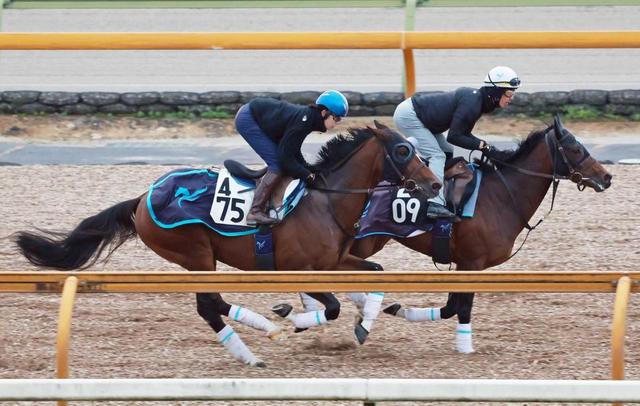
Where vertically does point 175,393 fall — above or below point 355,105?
above

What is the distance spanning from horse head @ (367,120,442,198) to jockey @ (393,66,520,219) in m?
0.45

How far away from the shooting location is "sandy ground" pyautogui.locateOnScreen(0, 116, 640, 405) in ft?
27.5

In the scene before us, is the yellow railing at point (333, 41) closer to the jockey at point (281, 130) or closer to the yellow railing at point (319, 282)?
the jockey at point (281, 130)

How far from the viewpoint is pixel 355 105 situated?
50.9 feet

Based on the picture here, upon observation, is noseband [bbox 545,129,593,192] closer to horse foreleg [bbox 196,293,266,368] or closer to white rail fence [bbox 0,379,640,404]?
horse foreleg [bbox 196,293,266,368]

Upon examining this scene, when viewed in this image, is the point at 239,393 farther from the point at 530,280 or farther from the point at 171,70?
the point at 171,70

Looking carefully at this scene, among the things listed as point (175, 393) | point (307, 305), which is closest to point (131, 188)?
point (307, 305)

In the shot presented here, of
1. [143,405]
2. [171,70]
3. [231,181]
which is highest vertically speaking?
[231,181]

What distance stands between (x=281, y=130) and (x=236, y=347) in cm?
159

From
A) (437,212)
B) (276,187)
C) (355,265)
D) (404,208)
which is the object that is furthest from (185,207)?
(437,212)

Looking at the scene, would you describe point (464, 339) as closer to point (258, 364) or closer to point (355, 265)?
point (355, 265)

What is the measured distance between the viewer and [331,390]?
6004mm

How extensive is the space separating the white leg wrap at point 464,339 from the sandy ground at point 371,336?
0.06 m

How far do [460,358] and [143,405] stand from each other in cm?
236
